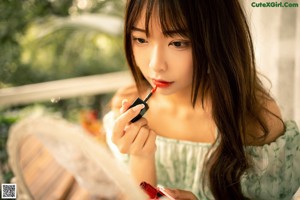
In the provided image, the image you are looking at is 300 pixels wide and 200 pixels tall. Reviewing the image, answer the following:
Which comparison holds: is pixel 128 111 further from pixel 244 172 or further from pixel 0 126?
pixel 0 126

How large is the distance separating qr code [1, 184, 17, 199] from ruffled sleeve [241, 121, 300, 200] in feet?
1.29

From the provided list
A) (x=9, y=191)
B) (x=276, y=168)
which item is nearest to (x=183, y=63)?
(x=276, y=168)

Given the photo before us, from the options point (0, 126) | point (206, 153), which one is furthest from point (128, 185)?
point (0, 126)

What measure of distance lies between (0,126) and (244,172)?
60cm

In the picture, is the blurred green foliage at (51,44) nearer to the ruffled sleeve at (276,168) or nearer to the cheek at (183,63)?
the cheek at (183,63)

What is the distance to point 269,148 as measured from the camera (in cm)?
61

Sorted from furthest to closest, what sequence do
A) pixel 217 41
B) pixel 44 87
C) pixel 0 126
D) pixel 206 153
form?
pixel 44 87 < pixel 0 126 < pixel 206 153 < pixel 217 41

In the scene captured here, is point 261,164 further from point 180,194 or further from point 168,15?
point 168,15

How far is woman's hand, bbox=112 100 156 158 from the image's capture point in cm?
56

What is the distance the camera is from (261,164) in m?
0.62

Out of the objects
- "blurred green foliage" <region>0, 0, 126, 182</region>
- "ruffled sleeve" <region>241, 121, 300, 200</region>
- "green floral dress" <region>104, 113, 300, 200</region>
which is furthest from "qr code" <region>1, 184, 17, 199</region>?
"ruffled sleeve" <region>241, 121, 300, 200</region>

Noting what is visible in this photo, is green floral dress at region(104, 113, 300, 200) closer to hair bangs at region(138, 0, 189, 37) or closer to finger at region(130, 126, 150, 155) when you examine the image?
finger at region(130, 126, 150, 155)

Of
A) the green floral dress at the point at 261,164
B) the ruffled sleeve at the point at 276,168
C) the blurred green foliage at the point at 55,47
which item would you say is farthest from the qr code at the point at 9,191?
the ruffled sleeve at the point at 276,168

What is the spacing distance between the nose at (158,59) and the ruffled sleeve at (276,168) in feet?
0.70
